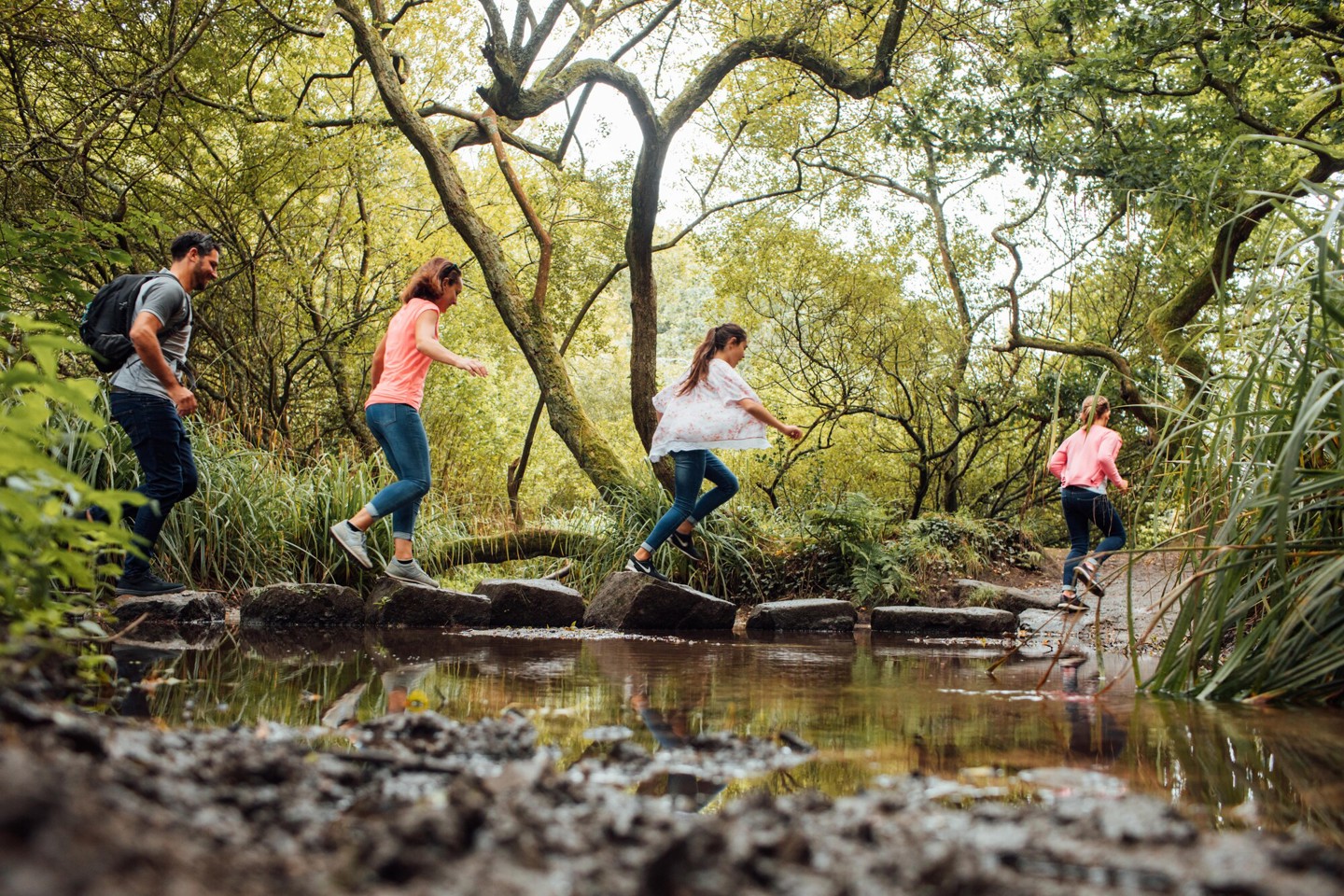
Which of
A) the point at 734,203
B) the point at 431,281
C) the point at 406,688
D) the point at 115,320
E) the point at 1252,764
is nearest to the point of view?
the point at 1252,764

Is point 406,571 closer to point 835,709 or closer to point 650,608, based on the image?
point 650,608

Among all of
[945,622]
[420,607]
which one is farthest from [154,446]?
[945,622]

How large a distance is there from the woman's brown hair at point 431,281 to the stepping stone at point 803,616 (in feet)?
11.6

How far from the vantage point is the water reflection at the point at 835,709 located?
2564mm

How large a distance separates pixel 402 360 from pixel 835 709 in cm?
405

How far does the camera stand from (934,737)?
3115mm

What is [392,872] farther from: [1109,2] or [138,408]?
[1109,2]

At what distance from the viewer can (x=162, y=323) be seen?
5.58 m

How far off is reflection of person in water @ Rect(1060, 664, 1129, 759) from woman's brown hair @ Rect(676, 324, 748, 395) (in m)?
4.33

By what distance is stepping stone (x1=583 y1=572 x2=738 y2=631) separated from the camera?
25.7 feet

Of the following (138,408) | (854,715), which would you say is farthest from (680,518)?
(854,715)

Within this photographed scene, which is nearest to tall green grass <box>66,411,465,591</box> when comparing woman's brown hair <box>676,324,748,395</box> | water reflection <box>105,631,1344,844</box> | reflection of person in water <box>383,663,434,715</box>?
water reflection <box>105,631,1344,844</box>

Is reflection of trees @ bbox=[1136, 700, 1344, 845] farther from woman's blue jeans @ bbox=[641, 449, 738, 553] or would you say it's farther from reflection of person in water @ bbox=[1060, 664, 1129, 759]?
woman's blue jeans @ bbox=[641, 449, 738, 553]

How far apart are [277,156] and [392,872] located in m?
11.1
